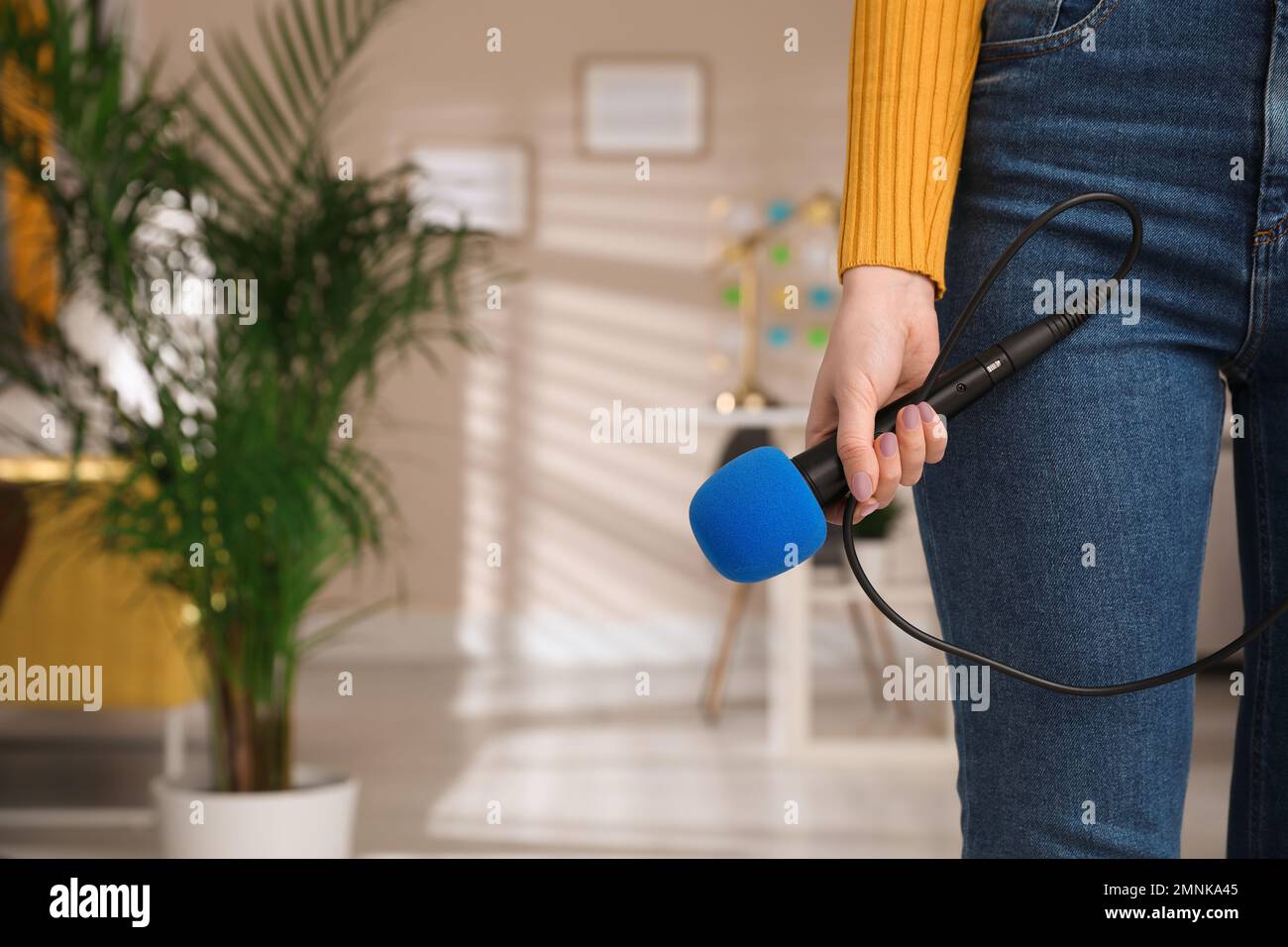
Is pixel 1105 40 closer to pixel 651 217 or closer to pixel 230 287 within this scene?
pixel 230 287

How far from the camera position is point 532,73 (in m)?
4.40

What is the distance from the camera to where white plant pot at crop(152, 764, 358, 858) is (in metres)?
1.83

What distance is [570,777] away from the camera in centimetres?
281

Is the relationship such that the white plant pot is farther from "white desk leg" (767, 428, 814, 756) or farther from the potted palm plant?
"white desk leg" (767, 428, 814, 756)

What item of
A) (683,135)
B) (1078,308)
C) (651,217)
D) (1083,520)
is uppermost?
→ (683,135)

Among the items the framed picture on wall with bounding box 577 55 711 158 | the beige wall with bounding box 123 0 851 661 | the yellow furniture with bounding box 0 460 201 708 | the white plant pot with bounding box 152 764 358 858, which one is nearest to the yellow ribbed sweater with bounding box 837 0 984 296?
the white plant pot with bounding box 152 764 358 858

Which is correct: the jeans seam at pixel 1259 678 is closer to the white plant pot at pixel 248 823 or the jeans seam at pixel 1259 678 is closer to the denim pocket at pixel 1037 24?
the denim pocket at pixel 1037 24

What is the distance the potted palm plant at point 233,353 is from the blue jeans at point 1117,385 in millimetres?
1278

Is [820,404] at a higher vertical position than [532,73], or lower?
lower
